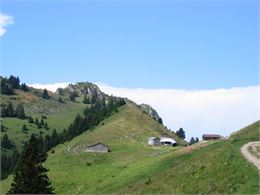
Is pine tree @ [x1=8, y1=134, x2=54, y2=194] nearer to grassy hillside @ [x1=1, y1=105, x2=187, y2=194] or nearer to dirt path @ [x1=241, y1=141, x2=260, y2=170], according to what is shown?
grassy hillside @ [x1=1, y1=105, x2=187, y2=194]

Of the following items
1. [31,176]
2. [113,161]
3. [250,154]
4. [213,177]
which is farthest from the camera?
[113,161]

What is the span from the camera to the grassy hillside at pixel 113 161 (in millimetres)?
80038

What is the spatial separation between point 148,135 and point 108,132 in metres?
14.6

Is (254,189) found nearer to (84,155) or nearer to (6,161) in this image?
(84,155)

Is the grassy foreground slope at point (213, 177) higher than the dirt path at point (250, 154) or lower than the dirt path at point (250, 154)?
lower

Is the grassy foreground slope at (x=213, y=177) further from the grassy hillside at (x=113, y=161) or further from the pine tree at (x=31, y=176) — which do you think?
Result: the grassy hillside at (x=113, y=161)

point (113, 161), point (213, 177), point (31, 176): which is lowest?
point (213, 177)

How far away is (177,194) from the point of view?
41.4 metres

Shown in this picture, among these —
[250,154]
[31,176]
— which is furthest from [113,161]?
[250,154]

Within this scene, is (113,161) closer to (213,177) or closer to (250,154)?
(250,154)

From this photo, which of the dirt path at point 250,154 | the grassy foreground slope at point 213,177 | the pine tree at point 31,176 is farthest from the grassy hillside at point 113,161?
the grassy foreground slope at point 213,177

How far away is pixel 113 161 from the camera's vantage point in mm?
122625

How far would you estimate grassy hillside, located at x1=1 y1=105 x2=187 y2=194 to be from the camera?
80.0 meters

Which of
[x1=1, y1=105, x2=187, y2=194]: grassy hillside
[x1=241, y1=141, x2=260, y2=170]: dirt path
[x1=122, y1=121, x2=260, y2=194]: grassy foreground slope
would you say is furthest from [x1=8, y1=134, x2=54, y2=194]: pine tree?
[x1=241, y1=141, x2=260, y2=170]: dirt path
